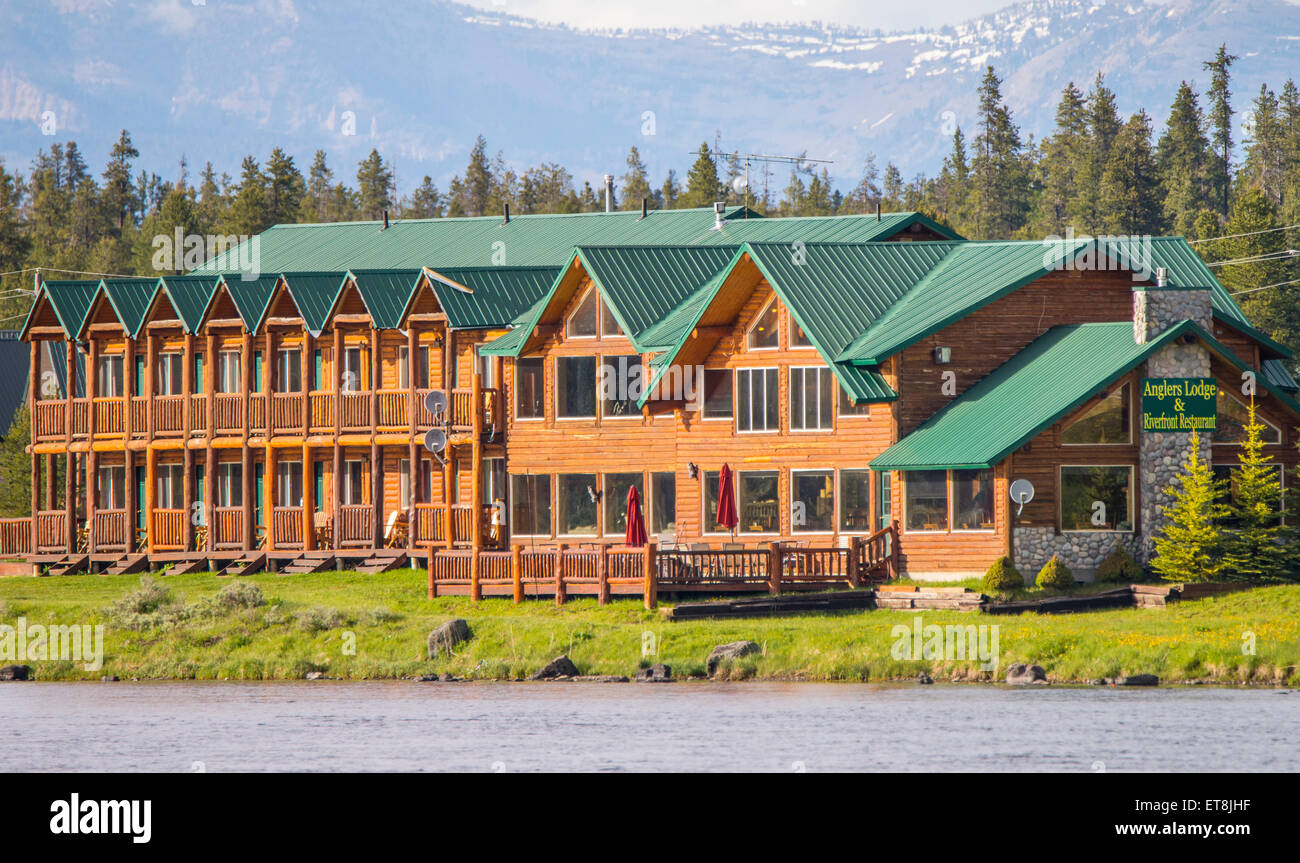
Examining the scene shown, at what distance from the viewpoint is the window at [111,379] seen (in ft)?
179

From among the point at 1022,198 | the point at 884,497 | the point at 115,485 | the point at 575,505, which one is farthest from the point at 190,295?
the point at 1022,198

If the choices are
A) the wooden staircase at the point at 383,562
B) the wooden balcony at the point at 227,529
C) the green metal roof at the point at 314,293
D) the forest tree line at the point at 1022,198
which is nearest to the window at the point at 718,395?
the wooden staircase at the point at 383,562

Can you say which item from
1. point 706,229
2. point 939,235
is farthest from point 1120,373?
point 706,229

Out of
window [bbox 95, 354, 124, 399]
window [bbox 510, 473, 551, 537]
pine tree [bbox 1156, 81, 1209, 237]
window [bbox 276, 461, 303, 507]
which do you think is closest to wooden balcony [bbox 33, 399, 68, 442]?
window [bbox 95, 354, 124, 399]

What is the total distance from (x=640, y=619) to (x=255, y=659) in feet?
26.4

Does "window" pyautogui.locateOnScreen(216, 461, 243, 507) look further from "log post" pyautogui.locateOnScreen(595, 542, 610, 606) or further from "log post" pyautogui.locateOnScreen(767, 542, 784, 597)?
"log post" pyautogui.locateOnScreen(767, 542, 784, 597)

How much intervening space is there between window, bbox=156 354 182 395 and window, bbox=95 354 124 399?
14cm

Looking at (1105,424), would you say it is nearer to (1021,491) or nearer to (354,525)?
(1021,491)

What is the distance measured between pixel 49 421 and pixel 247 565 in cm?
819

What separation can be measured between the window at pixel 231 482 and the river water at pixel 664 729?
56.9ft

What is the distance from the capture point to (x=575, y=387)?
4812 cm

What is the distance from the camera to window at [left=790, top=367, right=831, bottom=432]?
44469 mm

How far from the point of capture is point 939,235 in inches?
2082
